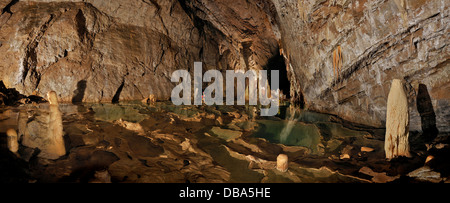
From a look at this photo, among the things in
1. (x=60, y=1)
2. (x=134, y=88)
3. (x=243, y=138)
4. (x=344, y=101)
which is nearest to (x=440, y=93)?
(x=344, y=101)

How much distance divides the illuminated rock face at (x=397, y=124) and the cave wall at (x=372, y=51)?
112 inches

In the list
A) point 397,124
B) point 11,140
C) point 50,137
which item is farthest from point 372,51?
point 11,140

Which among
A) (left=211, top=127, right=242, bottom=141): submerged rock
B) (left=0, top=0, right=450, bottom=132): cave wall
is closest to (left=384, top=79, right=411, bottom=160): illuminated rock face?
(left=0, top=0, right=450, bottom=132): cave wall

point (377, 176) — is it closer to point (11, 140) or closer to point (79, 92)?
point (11, 140)

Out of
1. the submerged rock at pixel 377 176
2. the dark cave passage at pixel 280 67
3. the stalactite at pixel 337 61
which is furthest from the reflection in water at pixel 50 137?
the dark cave passage at pixel 280 67

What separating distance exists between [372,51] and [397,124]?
4.27 meters

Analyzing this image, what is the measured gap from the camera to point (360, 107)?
33.1 feet

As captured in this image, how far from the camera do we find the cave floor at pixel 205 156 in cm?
422

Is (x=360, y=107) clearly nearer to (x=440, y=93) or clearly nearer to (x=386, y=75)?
(x=386, y=75)

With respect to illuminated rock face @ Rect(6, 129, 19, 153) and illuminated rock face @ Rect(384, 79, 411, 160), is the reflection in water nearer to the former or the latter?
illuminated rock face @ Rect(6, 129, 19, 153)

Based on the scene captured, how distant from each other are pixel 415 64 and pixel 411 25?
1400 mm

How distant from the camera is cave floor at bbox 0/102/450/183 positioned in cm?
422

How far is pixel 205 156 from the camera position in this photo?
5914mm

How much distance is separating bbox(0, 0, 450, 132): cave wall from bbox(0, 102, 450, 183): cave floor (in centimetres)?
242
